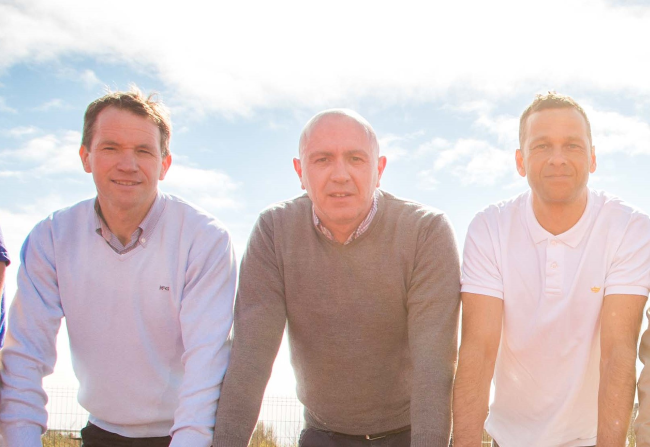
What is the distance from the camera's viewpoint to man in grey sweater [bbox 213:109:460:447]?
3.37 m

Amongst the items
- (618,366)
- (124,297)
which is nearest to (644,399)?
(618,366)

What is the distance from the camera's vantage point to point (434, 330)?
10.4ft

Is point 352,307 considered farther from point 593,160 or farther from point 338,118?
point 593,160

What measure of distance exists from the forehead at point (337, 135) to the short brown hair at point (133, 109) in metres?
0.91

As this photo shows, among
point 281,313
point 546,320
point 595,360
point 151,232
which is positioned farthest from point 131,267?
point 595,360

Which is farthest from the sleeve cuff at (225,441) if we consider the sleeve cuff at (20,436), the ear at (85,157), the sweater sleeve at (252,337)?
the ear at (85,157)

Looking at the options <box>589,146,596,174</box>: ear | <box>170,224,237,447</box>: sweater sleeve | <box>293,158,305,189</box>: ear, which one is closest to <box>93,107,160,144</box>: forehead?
<box>170,224,237,447</box>: sweater sleeve

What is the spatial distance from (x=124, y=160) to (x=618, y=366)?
2.89 metres

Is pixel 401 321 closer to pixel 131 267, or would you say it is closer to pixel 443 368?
pixel 443 368

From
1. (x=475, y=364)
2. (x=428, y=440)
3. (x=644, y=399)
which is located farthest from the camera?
(x=475, y=364)

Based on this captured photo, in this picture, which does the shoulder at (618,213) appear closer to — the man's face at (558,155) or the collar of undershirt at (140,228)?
the man's face at (558,155)

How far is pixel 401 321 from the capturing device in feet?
11.3

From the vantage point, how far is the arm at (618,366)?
10.3 ft

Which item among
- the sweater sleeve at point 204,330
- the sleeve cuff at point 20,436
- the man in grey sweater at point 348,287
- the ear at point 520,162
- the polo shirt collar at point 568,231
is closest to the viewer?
the sweater sleeve at point 204,330
